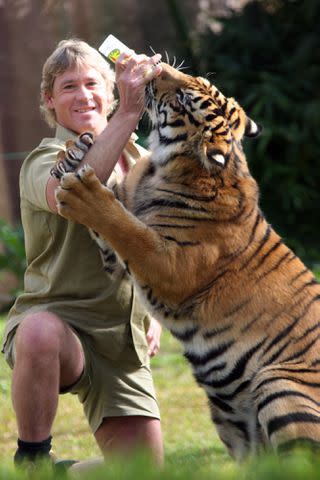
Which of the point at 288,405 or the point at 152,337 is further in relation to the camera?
the point at 152,337

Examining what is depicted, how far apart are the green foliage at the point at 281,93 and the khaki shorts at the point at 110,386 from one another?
6.24 meters

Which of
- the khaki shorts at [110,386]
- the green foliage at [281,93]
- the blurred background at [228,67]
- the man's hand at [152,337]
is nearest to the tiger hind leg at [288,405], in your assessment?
the khaki shorts at [110,386]

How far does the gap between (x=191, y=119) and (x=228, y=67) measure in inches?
264

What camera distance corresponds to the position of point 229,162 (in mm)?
3602

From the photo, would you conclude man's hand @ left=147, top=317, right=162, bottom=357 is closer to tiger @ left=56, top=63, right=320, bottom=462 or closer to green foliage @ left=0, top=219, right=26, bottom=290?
tiger @ left=56, top=63, right=320, bottom=462

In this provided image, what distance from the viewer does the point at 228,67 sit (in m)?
10.1

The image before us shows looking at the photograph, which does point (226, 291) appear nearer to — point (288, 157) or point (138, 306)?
point (138, 306)

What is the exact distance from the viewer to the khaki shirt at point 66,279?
3688 mm

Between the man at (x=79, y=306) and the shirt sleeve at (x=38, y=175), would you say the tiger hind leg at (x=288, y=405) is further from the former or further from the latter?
the shirt sleeve at (x=38, y=175)

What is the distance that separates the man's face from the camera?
149 inches

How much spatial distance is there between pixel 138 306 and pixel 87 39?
6362 mm

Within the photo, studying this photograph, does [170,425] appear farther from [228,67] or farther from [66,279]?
[228,67]

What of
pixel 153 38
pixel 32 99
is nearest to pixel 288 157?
pixel 153 38

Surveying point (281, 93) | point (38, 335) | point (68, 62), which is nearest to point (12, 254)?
point (281, 93)
